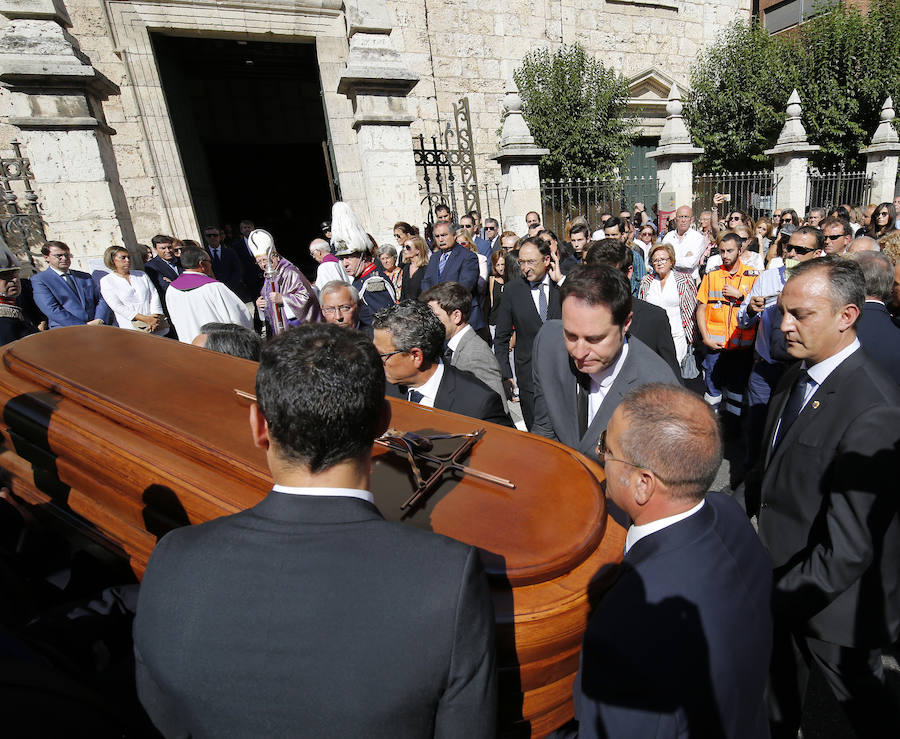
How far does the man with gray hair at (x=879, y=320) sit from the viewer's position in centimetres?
228

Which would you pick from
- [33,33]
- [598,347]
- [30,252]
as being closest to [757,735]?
[598,347]

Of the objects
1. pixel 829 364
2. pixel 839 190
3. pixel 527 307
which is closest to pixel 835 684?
pixel 829 364

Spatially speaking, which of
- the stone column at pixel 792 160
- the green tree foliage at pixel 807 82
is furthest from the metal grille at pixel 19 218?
the green tree foliage at pixel 807 82

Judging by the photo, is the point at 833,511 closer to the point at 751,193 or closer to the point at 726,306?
the point at 726,306

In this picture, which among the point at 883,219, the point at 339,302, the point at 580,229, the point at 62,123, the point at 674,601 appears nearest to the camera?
the point at 674,601

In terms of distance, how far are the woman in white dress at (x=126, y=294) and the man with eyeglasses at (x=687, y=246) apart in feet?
18.9

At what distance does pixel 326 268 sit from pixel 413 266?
109 cm

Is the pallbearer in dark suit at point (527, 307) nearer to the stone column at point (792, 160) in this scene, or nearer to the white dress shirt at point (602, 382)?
the white dress shirt at point (602, 382)

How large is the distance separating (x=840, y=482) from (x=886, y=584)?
434mm

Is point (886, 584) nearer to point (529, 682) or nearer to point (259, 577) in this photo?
point (529, 682)

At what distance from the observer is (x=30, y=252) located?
6637 millimetres

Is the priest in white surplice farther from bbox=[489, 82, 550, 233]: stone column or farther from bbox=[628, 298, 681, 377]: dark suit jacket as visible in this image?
bbox=[489, 82, 550, 233]: stone column

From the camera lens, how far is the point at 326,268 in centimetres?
509

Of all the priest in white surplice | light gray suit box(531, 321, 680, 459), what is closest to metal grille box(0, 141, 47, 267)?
the priest in white surplice
